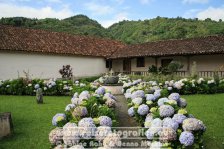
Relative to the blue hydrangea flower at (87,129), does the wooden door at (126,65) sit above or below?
above

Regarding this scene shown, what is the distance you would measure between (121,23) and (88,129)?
4696 centimetres

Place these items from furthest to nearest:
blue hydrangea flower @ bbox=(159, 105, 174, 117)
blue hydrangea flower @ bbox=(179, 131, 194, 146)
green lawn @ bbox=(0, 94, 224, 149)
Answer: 1. green lawn @ bbox=(0, 94, 224, 149)
2. blue hydrangea flower @ bbox=(159, 105, 174, 117)
3. blue hydrangea flower @ bbox=(179, 131, 194, 146)

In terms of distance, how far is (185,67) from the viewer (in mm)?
24531

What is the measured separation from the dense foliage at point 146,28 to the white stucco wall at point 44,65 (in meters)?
11.4

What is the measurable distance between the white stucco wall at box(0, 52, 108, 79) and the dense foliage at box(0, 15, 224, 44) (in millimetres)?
11443

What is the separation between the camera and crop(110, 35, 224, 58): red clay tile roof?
72.8 ft

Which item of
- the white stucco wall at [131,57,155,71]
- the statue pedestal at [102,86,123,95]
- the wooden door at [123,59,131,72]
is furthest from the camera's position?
the wooden door at [123,59,131,72]

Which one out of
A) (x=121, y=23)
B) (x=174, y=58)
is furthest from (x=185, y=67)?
(x=121, y=23)

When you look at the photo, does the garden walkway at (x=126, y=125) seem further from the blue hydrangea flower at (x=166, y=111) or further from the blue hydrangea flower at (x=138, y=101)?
the blue hydrangea flower at (x=166, y=111)

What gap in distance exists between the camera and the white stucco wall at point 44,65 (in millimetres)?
22328

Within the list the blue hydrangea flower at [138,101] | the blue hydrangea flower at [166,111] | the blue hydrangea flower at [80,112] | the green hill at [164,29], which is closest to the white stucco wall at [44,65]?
the green hill at [164,29]

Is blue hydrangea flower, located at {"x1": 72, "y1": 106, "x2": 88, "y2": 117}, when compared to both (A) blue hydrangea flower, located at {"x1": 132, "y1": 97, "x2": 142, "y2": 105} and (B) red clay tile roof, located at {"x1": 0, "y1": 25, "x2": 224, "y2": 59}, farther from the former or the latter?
(B) red clay tile roof, located at {"x1": 0, "y1": 25, "x2": 224, "y2": 59}

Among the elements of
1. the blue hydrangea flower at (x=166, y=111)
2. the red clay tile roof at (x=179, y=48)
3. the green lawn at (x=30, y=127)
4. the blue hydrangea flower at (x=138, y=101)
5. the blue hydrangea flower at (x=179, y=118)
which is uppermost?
the red clay tile roof at (x=179, y=48)

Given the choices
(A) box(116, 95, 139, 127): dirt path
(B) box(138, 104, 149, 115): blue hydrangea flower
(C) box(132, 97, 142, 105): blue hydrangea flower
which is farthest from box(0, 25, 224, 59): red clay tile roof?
(B) box(138, 104, 149, 115): blue hydrangea flower
